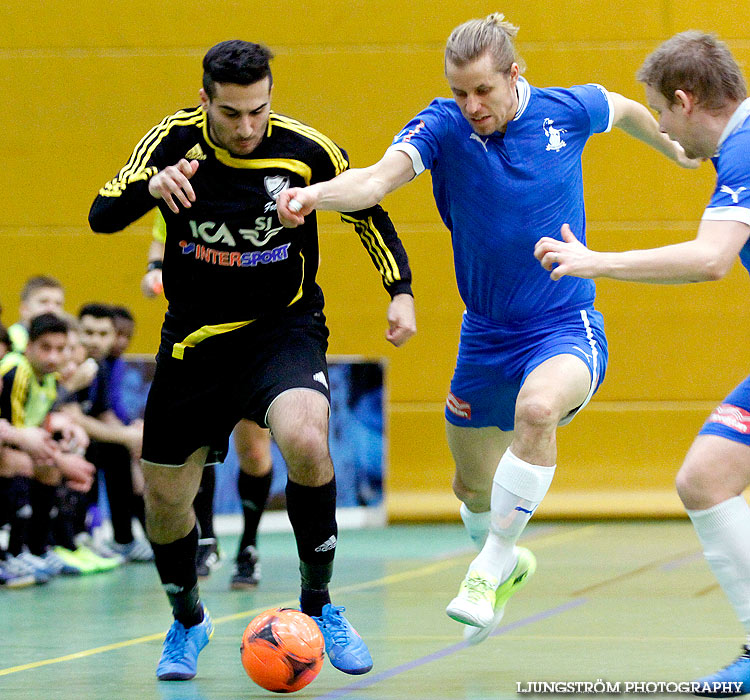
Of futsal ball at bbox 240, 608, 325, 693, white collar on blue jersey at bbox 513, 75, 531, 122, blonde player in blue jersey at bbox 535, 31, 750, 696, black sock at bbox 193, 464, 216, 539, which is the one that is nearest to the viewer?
blonde player in blue jersey at bbox 535, 31, 750, 696

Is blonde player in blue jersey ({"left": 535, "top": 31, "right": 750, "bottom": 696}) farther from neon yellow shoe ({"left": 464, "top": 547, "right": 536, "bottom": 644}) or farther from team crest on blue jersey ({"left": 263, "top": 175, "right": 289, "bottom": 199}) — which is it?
team crest on blue jersey ({"left": 263, "top": 175, "right": 289, "bottom": 199})

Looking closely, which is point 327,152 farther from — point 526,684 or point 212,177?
point 526,684

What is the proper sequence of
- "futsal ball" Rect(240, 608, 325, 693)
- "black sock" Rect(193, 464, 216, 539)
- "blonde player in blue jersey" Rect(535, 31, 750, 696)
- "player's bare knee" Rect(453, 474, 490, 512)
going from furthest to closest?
"black sock" Rect(193, 464, 216, 539) → "player's bare knee" Rect(453, 474, 490, 512) → "futsal ball" Rect(240, 608, 325, 693) → "blonde player in blue jersey" Rect(535, 31, 750, 696)

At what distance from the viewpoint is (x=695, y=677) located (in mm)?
4070

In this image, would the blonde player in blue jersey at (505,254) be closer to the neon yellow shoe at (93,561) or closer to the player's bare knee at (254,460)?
the player's bare knee at (254,460)

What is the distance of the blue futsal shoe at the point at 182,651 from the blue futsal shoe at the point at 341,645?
1.60ft

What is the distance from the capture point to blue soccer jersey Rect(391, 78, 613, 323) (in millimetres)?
4605

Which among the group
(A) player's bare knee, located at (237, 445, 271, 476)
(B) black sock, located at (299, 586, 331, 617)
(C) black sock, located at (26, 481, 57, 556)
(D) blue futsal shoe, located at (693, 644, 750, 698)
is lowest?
(C) black sock, located at (26, 481, 57, 556)

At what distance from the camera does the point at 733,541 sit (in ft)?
12.2

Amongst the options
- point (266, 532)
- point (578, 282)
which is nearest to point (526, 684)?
point (578, 282)

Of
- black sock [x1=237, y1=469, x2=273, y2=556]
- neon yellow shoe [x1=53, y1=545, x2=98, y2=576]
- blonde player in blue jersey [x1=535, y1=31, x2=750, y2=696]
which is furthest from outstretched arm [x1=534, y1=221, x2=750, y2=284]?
neon yellow shoe [x1=53, y1=545, x2=98, y2=576]

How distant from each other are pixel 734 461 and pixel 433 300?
22.1ft

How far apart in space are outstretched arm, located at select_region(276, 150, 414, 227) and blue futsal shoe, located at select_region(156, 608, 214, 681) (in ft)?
5.07

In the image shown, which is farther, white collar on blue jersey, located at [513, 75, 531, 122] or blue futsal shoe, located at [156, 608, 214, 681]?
white collar on blue jersey, located at [513, 75, 531, 122]
